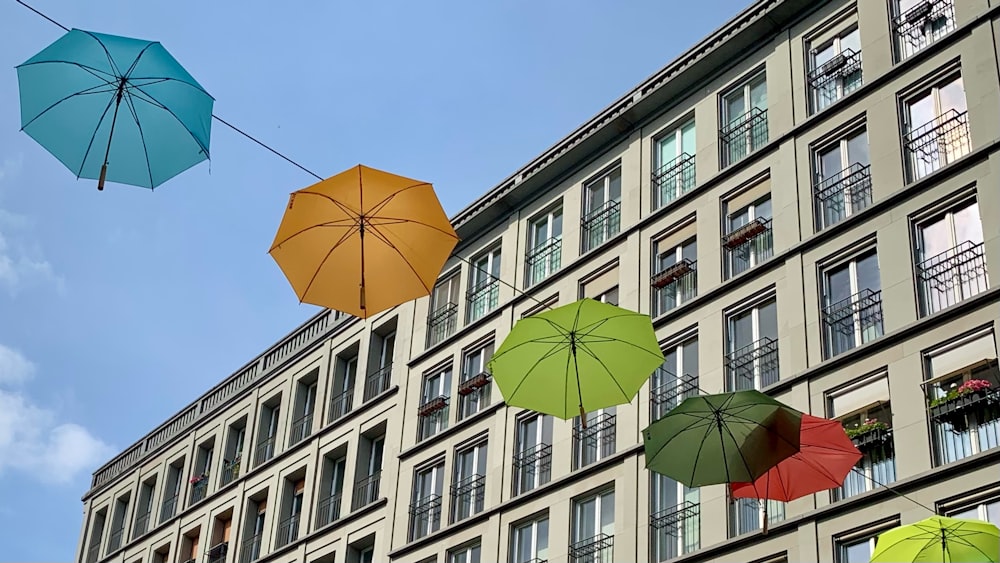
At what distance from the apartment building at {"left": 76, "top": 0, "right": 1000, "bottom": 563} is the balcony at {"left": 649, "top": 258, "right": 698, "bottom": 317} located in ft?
0.25

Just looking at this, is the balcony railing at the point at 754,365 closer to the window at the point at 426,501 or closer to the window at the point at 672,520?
the window at the point at 672,520

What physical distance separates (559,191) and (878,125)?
36.3ft

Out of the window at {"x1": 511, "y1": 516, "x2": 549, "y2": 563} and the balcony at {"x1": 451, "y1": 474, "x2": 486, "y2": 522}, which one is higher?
the balcony at {"x1": 451, "y1": 474, "x2": 486, "y2": 522}

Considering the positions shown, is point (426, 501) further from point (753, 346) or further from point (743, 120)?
point (743, 120)

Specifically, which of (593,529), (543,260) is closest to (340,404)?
(543,260)

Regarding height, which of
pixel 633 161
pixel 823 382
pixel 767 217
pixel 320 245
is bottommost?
pixel 320 245

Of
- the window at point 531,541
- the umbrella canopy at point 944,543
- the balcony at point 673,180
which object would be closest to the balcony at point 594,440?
the window at point 531,541

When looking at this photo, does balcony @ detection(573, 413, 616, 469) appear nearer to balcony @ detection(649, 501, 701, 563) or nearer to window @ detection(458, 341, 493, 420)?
balcony @ detection(649, 501, 701, 563)

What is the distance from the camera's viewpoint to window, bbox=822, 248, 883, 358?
29.3m

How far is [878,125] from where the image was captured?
31094 millimetres

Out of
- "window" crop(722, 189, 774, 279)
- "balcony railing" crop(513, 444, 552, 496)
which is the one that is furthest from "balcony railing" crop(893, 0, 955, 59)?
"balcony railing" crop(513, 444, 552, 496)

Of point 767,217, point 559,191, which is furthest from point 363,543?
point 767,217

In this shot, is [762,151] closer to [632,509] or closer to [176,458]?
[632,509]

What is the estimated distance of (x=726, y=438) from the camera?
20859 millimetres
